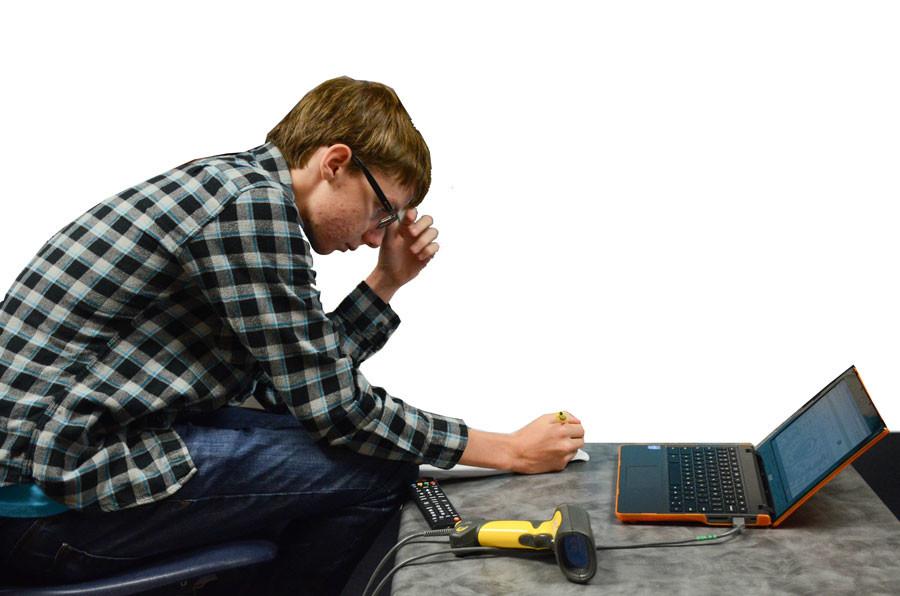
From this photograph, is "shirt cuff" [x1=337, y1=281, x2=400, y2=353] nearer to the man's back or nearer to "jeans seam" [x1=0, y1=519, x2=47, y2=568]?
the man's back

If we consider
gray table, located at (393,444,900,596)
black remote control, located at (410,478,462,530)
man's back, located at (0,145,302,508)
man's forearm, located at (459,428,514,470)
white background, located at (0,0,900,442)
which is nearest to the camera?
gray table, located at (393,444,900,596)

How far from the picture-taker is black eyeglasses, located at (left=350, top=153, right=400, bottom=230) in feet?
4.62

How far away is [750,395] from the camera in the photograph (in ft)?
6.58

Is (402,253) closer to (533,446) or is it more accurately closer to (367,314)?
(367,314)

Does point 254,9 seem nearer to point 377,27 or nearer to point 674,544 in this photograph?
point 377,27

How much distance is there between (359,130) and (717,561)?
83 cm

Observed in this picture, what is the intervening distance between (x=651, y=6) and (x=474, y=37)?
413 millimetres

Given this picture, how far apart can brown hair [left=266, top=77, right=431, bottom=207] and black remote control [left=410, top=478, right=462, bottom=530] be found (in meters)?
0.51

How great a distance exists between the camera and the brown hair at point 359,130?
4.62 ft

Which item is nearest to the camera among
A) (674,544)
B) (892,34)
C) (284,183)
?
(674,544)

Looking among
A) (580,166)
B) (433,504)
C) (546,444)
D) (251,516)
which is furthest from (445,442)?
(580,166)

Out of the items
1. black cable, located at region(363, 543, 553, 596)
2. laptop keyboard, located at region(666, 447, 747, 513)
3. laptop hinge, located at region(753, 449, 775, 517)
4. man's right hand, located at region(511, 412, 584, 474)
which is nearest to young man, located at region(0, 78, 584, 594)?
man's right hand, located at region(511, 412, 584, 474)

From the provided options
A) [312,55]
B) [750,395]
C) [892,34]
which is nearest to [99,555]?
[312,55]

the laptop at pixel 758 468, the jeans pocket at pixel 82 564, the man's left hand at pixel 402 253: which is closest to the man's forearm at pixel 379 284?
the man's left hand at pixel 402 253
